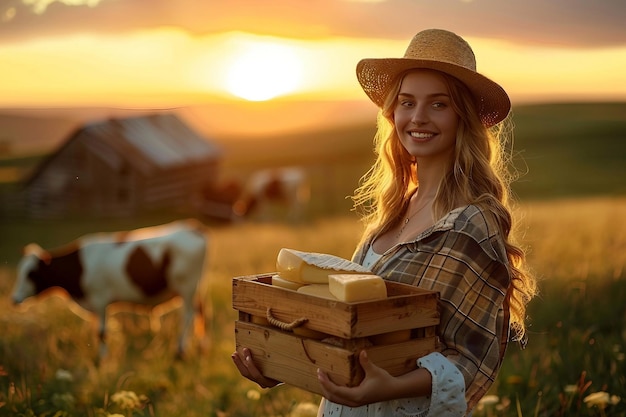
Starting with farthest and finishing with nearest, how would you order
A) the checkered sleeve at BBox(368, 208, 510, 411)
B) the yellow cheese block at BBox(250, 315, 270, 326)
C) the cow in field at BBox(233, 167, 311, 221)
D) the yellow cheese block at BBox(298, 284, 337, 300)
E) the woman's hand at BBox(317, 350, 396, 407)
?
the cow in field at BBox(233, 167, 311, 221), the yellow cheese block at BBox(250, 315, 270, 326), the checkered sleeve at BBox(368, 208, 510, 411), the yellow cheese block at BBox(298, 284, 337, 300), the woman's hand at BBox(317, 350, 396, 407)

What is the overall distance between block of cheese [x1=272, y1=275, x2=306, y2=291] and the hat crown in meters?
0.97

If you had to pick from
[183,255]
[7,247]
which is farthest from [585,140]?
[183,255]

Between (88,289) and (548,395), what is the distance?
474cm

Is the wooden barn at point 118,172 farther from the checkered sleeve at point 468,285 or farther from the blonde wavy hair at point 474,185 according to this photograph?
the checkered sleeve at point 468,285

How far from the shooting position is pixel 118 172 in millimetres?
24219

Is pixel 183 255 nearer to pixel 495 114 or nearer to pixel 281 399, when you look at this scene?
pixel 281 399

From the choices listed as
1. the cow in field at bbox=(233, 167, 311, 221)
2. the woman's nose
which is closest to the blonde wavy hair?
the woman's nose

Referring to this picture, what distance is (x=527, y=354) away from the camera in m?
5.70

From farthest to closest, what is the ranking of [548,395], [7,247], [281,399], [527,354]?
[7,247] → [527,354] → [281,399] → [548,395]

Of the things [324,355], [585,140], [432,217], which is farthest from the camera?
[585,140]

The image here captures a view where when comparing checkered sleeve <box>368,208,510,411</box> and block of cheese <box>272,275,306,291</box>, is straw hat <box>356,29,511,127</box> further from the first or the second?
block of cheese <box>272,275,306,291</box>

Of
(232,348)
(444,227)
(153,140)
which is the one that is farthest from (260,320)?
(153,140)

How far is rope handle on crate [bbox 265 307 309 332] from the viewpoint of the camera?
2.54 metres

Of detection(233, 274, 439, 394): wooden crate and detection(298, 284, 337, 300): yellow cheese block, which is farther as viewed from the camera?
detection(298, 284, 337, 300): yellow cheese block
